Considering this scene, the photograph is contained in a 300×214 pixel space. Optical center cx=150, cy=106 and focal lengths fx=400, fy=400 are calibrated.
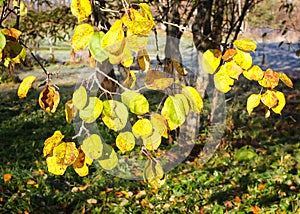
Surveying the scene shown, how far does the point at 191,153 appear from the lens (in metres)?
3.99

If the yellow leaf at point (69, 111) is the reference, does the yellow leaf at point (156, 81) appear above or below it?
above

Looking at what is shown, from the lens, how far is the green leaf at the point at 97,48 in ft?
2.27

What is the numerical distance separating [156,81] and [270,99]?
230 mm

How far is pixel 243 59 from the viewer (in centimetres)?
77

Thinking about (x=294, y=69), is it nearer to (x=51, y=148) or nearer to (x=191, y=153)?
(x=191, y=153)

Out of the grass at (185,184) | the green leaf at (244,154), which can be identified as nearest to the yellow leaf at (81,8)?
the grass at (185,184)

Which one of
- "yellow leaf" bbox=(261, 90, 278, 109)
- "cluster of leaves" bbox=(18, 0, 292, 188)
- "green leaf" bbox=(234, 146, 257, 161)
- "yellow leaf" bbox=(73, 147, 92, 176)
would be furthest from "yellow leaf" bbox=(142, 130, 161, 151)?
"green leaf" bbox=(234, 146, 257, 161)

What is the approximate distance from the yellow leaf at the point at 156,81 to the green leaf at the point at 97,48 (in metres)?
0.12

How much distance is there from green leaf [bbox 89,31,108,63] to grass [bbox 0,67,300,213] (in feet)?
7.42

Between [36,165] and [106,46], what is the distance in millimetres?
3215

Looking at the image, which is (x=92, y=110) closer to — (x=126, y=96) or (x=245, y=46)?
(x=126, y=96)

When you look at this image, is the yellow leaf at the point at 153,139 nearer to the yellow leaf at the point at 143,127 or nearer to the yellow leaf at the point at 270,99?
the yellow leaf at the point at 143,127

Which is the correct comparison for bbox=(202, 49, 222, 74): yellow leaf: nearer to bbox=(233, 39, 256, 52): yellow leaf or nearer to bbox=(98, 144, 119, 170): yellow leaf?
bbox=(233, 39, 256, 52): yellow leaf

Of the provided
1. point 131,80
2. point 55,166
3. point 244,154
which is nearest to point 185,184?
point 244,154
